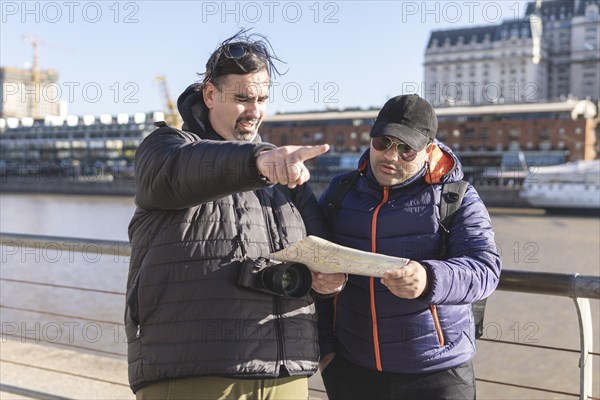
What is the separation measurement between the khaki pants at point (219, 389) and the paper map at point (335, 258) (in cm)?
28

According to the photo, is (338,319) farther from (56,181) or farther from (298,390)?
(56,181)

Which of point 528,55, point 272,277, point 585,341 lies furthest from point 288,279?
point 528,55

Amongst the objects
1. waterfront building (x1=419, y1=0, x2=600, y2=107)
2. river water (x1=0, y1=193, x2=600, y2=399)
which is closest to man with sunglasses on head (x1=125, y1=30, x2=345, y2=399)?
river water (x1=0, y1=193, x2=600, y2=399)

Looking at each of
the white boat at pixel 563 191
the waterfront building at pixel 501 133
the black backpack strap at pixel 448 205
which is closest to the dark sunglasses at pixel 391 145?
the black backpack strap at pixel 448 205

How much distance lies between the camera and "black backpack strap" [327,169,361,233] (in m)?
1.81

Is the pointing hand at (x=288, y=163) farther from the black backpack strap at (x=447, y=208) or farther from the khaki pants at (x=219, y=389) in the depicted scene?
the black backpack strap at (x=447, y=208)

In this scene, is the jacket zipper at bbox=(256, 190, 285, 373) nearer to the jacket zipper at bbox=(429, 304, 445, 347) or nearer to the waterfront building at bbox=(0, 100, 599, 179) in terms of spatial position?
the jacket zipper at bbox=(429, 304, 445, 347)

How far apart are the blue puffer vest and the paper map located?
27 cm

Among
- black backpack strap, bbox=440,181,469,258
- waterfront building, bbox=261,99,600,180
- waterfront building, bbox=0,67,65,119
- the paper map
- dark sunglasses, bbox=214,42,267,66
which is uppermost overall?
waterfront building, bbox=0,67,65,119

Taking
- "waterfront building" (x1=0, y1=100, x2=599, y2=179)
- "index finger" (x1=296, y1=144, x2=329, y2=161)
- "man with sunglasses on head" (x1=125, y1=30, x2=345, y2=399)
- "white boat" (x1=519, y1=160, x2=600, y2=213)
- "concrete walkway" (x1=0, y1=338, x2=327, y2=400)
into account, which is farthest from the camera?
"waterfront building" (x1=0, y1=100, x2=599, y2=179)

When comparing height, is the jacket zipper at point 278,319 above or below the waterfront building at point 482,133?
below

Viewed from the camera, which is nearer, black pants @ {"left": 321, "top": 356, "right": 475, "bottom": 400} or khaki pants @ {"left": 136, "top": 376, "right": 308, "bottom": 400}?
khaki pants @ {"left": 136, "top": 376, "right": 308, "bottom": 400}

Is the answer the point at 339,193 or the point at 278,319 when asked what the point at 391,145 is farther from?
the point at 278,319

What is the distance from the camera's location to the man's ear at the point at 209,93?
1505mm
